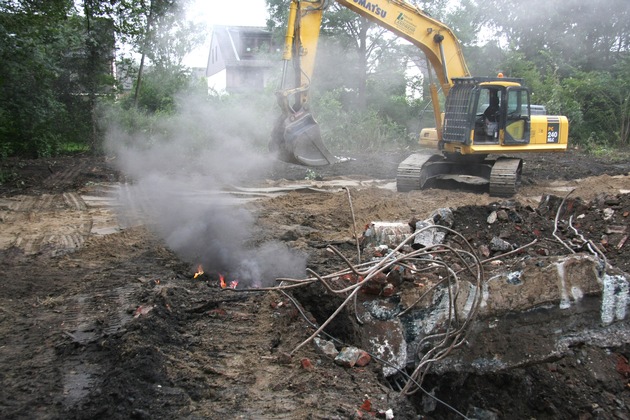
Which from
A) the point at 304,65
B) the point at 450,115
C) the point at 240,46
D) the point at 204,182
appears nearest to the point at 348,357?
the point at 304,65

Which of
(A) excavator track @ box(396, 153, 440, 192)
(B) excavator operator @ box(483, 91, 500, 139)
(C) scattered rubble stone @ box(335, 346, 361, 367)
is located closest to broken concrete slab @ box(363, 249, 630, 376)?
(C) scattered rubble stone @ box(335, 346, 361, 367)

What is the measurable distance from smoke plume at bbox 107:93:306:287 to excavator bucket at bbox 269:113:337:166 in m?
1.27

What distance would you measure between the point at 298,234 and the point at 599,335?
4237 millimetres

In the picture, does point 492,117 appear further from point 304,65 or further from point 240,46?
point 240,46

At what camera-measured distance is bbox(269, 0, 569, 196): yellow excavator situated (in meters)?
9.56

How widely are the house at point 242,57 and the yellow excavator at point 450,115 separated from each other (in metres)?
9.69

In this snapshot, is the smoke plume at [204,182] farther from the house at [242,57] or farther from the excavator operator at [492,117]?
the excavator operator at [492,117]

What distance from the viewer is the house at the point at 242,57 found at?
20.8 m

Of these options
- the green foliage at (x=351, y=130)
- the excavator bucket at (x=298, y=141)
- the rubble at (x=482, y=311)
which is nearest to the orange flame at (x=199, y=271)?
the rubble at (x=482, y=311)

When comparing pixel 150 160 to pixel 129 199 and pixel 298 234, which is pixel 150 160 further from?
pixel 298 234

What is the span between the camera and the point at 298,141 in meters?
9.31

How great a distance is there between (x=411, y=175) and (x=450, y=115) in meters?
1.47

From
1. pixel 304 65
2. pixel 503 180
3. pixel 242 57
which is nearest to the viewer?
pixel 304 65

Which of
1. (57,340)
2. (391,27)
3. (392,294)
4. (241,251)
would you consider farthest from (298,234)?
(391,27)
